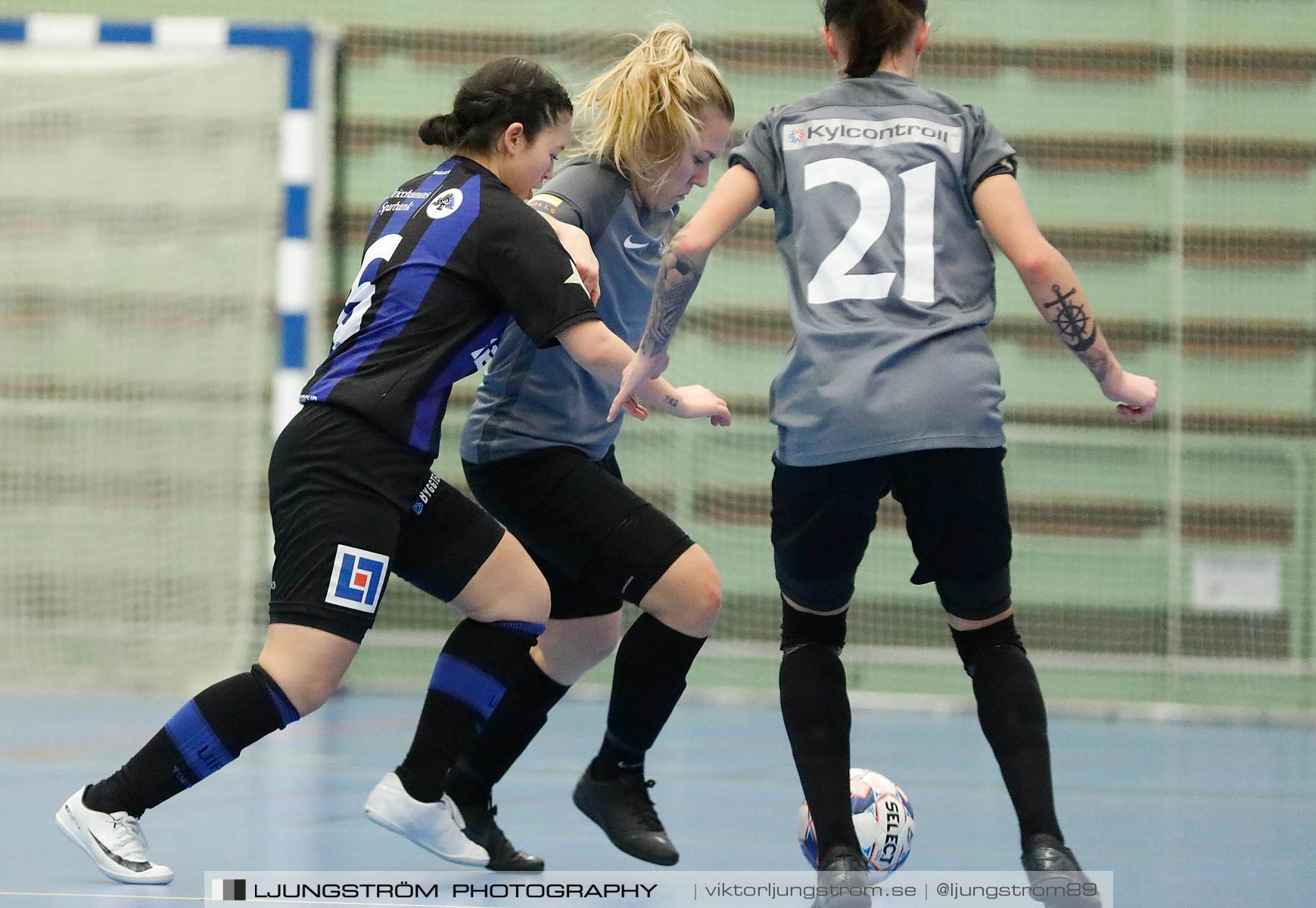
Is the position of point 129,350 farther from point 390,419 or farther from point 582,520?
point 390,419

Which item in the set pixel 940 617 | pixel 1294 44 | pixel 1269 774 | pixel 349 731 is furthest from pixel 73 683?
pixel 1294 44

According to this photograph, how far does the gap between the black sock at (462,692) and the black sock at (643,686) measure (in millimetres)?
233

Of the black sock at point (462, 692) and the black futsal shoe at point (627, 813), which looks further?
the black futsal shoe at point (627, 813)

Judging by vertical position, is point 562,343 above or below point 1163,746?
above

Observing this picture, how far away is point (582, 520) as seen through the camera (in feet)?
10.1

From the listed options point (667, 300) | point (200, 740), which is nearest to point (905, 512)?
point (667, 300)

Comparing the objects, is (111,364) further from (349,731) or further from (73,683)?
(349,731)

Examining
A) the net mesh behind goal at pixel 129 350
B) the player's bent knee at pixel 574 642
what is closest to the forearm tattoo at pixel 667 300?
the player's bent knee at pixel 574 642

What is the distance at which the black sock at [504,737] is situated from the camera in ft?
10.6

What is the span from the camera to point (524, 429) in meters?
3.15

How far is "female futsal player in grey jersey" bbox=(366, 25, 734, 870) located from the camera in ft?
10.1

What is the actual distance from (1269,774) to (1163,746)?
2.24 ft

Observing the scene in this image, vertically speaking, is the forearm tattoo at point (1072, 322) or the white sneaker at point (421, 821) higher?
the forearm tattoo at point (1072, 322)

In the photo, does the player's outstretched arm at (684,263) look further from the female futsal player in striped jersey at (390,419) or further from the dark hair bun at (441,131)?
the dark hair bun at (441,131)
